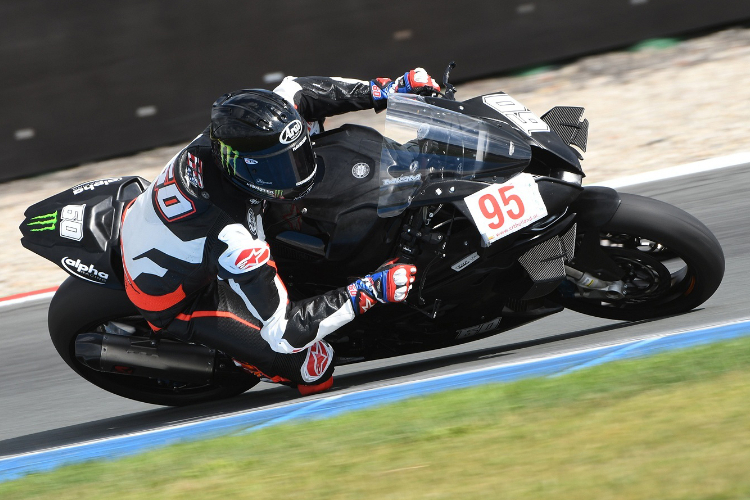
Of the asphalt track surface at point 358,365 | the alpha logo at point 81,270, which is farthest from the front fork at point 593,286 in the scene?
the alpha logo at point 81,270

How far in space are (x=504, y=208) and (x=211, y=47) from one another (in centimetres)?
481

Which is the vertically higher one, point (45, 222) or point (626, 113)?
point (45, 222)

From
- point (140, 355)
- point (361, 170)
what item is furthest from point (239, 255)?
point (140, 355)

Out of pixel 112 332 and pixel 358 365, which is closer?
pixel 112 332

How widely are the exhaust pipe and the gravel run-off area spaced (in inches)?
88.5

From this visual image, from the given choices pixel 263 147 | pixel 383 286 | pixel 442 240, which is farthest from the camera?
pixel 442 240

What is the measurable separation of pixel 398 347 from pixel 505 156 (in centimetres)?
118

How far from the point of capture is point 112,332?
4.76 meters

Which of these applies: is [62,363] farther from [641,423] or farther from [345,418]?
[641,423]

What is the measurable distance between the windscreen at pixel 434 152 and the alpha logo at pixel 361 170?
15cm

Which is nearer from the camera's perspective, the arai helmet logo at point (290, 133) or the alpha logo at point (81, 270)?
the arai helmet logo at point (290, 133)

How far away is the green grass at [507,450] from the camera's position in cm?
288

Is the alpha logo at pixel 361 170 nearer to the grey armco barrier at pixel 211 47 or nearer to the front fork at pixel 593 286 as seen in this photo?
the front fork at pixel 593 286

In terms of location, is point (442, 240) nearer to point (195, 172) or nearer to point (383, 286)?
point (383, 286)
